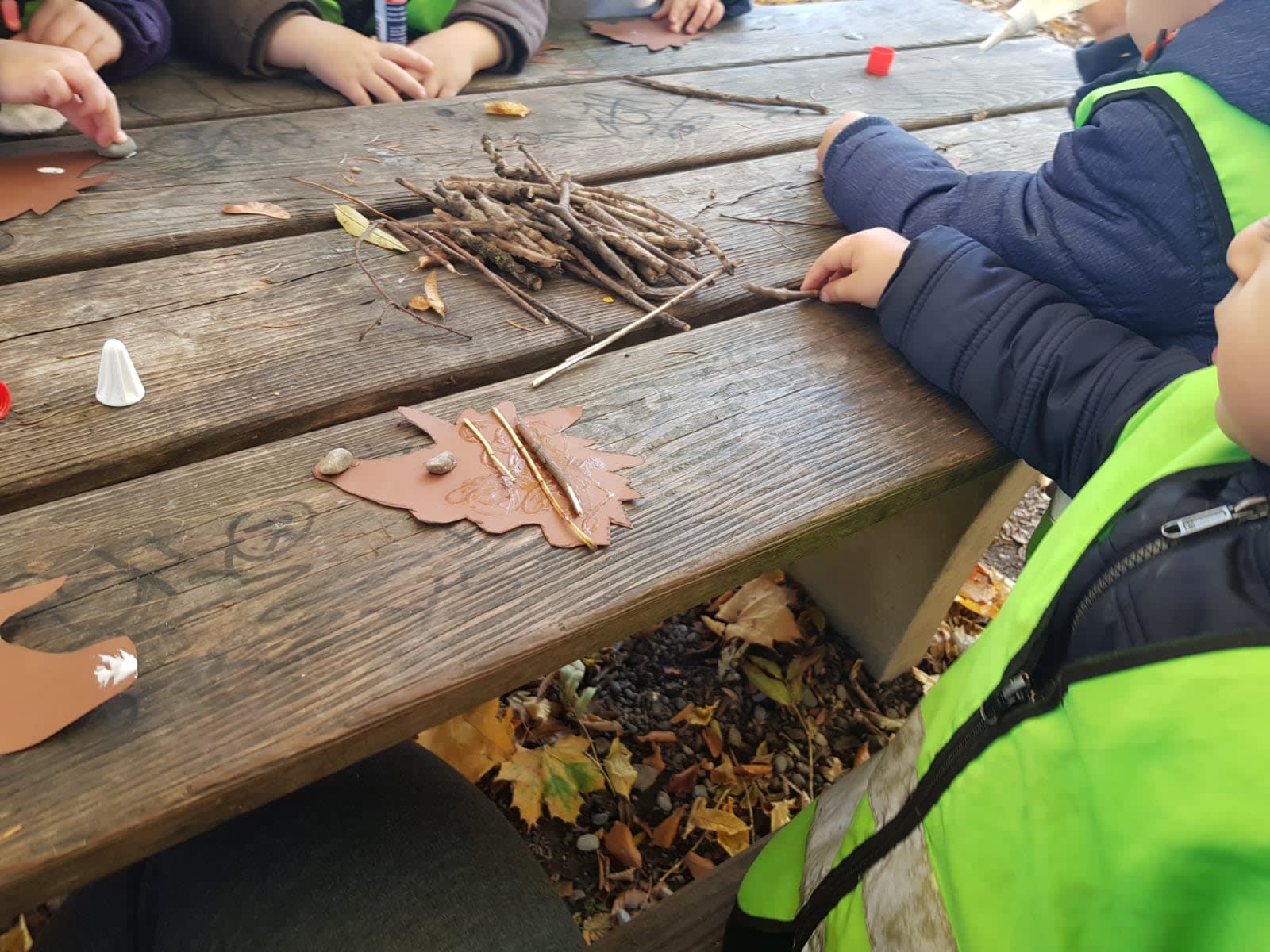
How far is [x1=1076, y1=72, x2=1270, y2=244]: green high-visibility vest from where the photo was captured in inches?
35.5

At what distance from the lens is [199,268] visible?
44.3 inches

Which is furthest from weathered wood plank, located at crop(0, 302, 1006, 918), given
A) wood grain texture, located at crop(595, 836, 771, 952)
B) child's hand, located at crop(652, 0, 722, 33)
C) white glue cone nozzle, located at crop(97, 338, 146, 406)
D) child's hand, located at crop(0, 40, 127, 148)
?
child's hand, located at crop(652, 0, 722, 33)

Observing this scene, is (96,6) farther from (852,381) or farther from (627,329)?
(852,381)

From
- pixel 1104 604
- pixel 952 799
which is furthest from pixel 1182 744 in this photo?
pixel 952 799

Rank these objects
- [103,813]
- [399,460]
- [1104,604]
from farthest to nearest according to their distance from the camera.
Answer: [399,460]
[1104,604]
[103,813]

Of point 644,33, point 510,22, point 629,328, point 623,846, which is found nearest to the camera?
point 629,328

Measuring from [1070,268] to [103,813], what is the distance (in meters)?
1.22

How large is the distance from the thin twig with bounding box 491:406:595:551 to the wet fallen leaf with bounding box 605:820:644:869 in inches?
39.6

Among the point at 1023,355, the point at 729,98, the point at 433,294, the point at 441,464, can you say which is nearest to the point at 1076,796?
the point at 1023,355

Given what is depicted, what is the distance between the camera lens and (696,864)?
1.62 m

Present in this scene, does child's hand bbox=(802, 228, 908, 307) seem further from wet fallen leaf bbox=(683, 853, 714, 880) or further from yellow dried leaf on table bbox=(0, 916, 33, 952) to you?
yellow dried leaf on table bbox=(0, 916, 33, 952)

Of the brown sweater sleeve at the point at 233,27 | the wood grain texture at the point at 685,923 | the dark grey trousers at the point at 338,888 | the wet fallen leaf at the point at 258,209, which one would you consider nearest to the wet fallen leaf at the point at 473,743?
the wood grain texture at the point at 685,923

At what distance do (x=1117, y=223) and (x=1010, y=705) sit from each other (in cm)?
66

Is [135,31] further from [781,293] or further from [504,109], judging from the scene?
[781,293]
